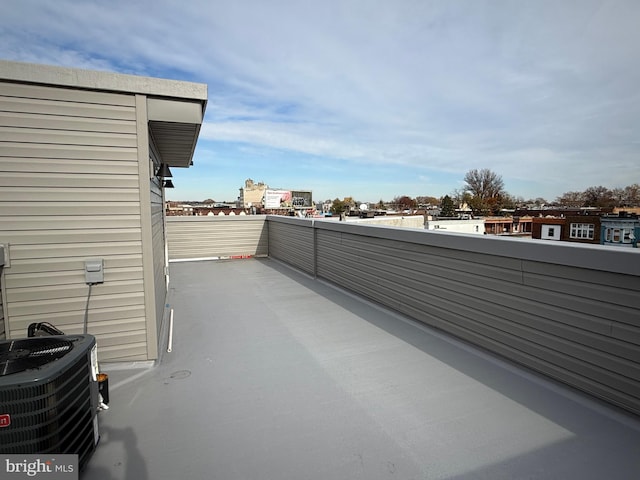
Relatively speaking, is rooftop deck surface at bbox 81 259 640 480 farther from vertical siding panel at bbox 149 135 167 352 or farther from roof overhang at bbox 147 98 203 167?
roof overhang at bbox 147 98 203 167

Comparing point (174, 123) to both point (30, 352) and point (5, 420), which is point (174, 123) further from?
point (5, 420)

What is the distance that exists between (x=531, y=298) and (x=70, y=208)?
4.03m

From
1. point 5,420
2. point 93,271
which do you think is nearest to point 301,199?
point 93,271

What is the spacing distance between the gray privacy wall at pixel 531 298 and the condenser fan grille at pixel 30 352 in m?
3.33

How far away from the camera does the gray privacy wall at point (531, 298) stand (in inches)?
89.6

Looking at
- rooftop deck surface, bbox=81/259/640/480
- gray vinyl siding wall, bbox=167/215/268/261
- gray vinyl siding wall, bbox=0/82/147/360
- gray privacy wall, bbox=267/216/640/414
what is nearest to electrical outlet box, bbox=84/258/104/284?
gray vinyl siding wall, bbox=0/82/147/360

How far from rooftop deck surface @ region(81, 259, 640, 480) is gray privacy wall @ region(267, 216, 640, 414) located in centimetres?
19

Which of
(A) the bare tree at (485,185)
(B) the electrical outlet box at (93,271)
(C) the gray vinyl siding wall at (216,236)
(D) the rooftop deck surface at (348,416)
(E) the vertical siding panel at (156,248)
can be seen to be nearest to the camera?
(D) the rooftop deck surface at (348,416)

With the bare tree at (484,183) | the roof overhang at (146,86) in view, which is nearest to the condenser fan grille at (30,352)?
the roof overhang at (146,86)

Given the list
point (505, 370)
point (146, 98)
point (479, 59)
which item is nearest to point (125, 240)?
point (146, 98)

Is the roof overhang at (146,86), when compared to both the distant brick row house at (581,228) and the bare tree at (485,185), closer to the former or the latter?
the distant brick row house at (581,228)

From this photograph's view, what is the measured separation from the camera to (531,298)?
288 cm

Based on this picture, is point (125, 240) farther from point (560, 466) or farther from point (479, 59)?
point (479, 59)

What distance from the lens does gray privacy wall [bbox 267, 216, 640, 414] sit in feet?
Answer: 7.47
